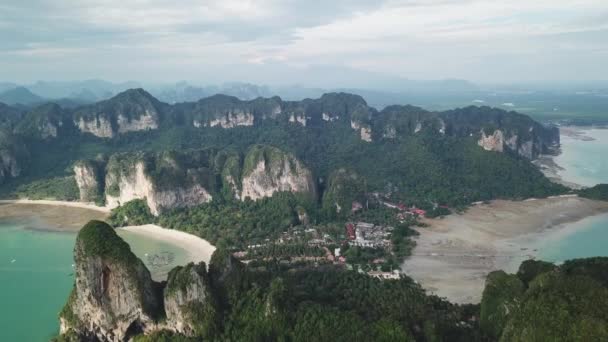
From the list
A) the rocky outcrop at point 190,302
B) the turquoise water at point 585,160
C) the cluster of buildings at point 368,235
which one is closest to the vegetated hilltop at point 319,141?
the turquoise water at point 585,160

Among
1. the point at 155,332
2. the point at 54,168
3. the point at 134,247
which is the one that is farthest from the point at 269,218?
the point at 54,168

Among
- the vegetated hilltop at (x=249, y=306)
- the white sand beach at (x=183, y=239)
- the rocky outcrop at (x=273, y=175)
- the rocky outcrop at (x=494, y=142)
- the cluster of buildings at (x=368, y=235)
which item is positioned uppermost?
the rocky outcrop at (x=494, y=142)

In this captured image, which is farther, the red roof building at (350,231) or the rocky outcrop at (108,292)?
the red roof building at (350,231)

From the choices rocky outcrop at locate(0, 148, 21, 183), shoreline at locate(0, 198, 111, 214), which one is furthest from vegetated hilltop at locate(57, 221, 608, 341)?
rocky outcrop at locate(0, 148, 21, 183)

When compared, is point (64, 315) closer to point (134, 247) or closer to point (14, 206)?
point (134, 247)

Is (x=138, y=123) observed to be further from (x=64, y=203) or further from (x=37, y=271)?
(x=37, y=271)

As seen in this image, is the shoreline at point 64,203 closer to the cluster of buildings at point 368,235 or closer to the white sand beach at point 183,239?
the white sand beach at point 183,239

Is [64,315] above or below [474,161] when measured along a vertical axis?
below
